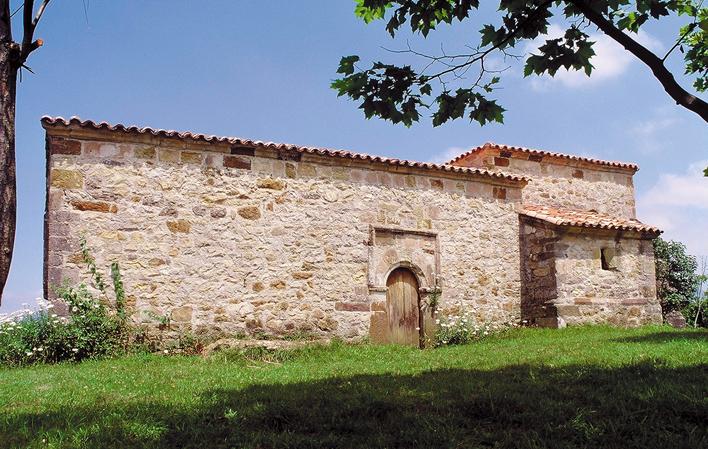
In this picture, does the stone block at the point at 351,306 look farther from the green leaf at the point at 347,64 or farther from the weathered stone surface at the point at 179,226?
the green leaf at the point at 347,64

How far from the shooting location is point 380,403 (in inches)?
194

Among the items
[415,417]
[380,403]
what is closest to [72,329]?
[380,403]

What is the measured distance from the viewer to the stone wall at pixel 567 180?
1495 cm

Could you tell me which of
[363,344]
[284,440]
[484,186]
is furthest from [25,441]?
[484,186]

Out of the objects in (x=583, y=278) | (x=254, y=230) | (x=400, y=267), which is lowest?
(x=583, y=278)

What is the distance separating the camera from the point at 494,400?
4828 mm

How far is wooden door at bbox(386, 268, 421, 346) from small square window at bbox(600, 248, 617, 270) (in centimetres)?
428

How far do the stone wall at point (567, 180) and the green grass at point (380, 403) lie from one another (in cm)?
769

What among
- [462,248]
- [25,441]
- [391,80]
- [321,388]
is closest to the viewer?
[25,441]

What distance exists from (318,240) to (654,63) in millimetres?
6961

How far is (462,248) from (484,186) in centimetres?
148

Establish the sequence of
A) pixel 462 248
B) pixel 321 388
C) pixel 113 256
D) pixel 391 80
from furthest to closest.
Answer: pixel 462 248, pixel 113 256, pixel 321 388, pixel 391 80

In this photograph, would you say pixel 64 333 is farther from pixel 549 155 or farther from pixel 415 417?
pixel 549 155

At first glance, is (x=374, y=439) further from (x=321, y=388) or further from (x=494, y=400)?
(x=321, y=388)
